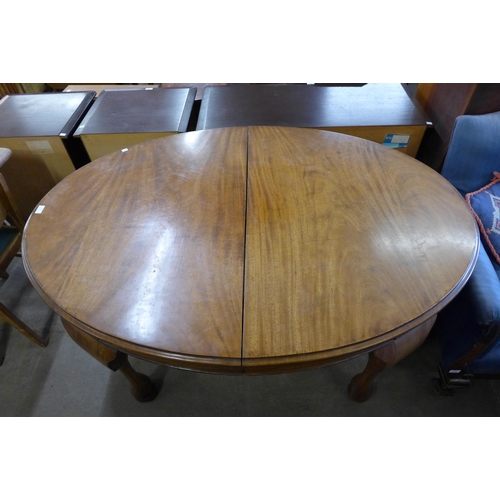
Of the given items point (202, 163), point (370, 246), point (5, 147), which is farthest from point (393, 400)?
point (5, 147)

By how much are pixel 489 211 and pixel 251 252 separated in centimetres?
99

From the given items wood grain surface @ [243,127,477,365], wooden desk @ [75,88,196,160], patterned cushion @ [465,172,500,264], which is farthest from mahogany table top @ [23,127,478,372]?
wooden desk @ [75,88,196,160]

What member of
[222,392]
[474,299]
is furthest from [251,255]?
[222,392]

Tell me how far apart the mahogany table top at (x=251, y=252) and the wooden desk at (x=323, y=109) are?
1.46ft

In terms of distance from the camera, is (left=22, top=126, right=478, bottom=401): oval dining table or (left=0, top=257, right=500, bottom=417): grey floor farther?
(left=0, top=257, right=500, bottom=417): grey floor

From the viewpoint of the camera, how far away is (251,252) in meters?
0.84

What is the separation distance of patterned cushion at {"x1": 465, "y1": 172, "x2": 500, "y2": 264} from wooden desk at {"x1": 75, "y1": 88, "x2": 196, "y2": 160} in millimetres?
1279

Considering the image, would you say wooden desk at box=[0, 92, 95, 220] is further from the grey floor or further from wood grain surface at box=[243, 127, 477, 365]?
wood grain surface at box=[243, 127, 477, 365]

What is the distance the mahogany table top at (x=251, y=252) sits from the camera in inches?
27.2

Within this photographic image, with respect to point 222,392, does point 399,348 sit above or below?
above

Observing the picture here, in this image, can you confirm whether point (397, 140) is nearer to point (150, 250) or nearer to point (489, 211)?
point (489, 211)

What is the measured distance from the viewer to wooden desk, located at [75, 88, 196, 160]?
5.13 feet

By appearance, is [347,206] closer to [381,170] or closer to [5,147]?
[381,170]

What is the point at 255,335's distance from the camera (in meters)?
0.68
